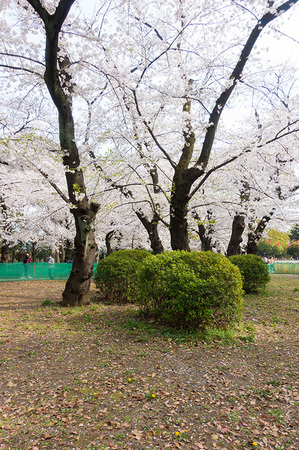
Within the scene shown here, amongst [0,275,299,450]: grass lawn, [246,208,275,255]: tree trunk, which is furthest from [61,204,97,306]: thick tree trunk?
[246,208,275,255]: tree trunk

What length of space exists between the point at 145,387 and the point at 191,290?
1793mm

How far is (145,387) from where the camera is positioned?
3143mm

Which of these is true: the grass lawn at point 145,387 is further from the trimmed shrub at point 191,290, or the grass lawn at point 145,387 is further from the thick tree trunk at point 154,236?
the thick tree trunk at point 154,236

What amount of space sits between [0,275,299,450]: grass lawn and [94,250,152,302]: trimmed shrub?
2.31m

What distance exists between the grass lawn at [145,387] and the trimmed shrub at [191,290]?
310 mm

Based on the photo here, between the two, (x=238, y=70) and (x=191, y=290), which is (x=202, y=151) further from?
(x=191, y=290)

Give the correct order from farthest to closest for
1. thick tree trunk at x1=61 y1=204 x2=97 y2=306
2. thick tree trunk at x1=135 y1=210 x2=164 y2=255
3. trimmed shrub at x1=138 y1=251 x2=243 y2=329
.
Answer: thick tree trunk at x1=135 y1=210 x2=164 y2=255
thick tree trunk at x1=61 y1=204 x2=97 y2=306
trimmed shrub at x1=138 y1=251 x2=243 y2=329

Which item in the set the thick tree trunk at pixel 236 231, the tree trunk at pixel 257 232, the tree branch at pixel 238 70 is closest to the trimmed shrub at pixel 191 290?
the tree branch at pixel 238 70

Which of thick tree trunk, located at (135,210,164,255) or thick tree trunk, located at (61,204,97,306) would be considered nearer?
thick tree trunk, located at (61,204,97,306)

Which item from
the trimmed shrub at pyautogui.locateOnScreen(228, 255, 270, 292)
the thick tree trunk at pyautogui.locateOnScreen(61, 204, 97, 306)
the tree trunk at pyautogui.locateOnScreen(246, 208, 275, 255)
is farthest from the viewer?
the tree trunk at pyautogui.locateOnScreen(246, 208, 275, 255)

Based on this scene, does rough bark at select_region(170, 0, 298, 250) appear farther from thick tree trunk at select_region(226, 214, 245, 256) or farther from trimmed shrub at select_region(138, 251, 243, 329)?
thick tree trunk at select_region(226, 214, 245, 256)

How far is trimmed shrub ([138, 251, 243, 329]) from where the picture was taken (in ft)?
15.2

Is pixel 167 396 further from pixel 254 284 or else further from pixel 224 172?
pixel 224 172

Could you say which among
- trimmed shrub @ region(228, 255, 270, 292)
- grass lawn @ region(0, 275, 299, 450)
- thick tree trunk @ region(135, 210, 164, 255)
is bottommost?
grass lawn @ region(0, 275, 299, 450)
